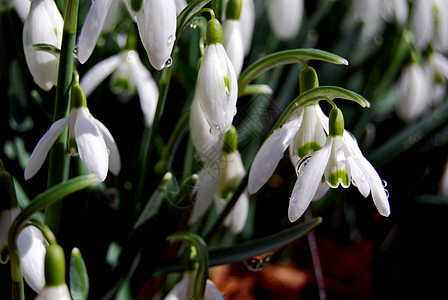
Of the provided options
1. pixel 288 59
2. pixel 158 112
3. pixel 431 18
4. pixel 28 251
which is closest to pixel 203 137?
pixel 158 112

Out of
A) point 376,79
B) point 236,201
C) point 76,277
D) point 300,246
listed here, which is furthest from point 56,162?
point 376,79

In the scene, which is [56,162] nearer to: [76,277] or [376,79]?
[76,277]

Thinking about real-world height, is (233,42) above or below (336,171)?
above

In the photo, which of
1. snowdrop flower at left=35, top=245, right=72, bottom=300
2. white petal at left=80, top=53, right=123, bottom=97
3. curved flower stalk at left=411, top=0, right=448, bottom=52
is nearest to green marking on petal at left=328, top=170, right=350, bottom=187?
snowdrop flower at left=35, top=245, right=72, bottom=300

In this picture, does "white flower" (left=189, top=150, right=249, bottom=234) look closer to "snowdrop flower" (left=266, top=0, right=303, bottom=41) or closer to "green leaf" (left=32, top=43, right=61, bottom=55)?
"green leaf" (left=32, top=43, right=61, bottom=55)

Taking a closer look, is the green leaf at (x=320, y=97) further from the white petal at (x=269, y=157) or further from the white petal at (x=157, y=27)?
the white petal at (x=157, y=27)

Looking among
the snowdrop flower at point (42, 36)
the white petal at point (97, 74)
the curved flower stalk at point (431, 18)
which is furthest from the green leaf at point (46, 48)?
the curved flower stalk at point (431, 18)

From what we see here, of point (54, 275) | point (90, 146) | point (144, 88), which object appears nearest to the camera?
point (54, 275)

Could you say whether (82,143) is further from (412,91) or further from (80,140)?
(412,91)
